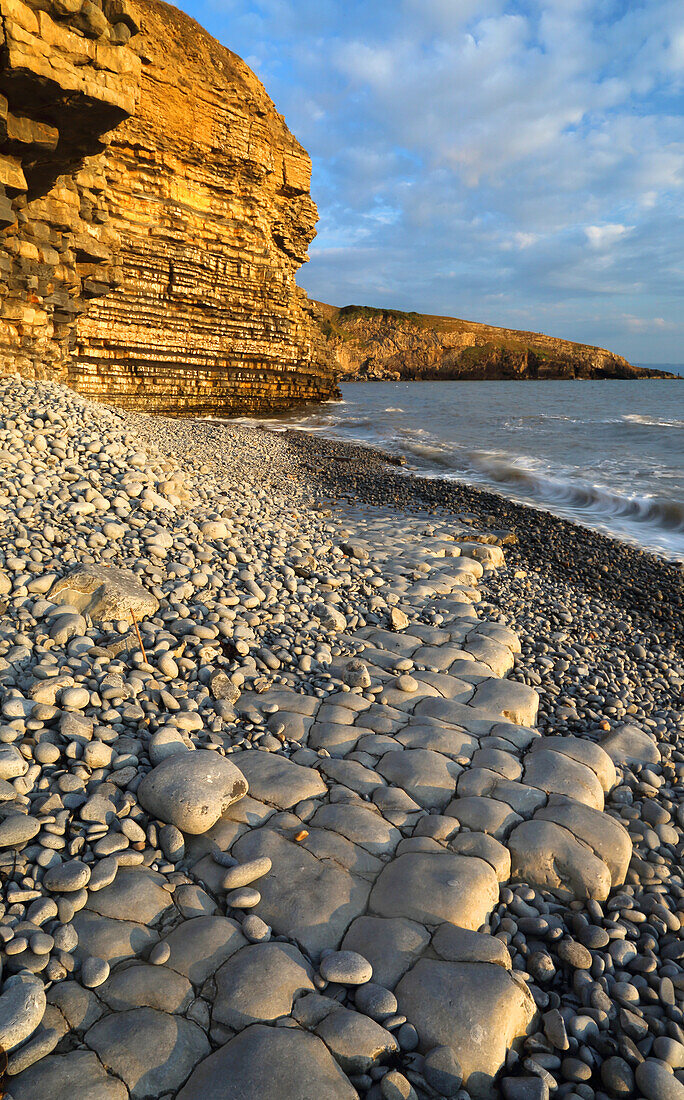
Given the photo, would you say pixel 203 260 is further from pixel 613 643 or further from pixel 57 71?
pixel 613 643

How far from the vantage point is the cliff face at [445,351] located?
9800 cm

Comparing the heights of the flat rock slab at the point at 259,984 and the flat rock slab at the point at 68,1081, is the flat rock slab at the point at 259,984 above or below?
below

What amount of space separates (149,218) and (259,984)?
24.7 m

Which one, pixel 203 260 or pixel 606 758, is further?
pixel 203 260

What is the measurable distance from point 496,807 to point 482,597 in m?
3.47

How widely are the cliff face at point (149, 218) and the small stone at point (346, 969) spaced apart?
9.31 metres

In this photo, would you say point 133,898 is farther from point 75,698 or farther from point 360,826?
point 75,698

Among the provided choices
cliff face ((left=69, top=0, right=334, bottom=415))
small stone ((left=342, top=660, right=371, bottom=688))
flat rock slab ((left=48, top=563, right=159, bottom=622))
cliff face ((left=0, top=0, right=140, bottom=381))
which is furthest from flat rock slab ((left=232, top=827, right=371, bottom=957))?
cliff face ((left=69, top=0, right=334, bottom=415))

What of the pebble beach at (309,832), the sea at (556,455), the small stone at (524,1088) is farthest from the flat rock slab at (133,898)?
the sea at (556,455)

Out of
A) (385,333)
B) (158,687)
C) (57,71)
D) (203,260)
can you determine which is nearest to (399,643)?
(158,687)

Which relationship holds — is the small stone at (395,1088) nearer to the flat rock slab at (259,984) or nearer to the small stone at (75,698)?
the flat rock slab at (259,984)

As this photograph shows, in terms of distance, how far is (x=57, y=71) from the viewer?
678 cm

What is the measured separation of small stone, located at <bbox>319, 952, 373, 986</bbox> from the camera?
75.1 inches

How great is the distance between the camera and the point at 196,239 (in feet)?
73.4
